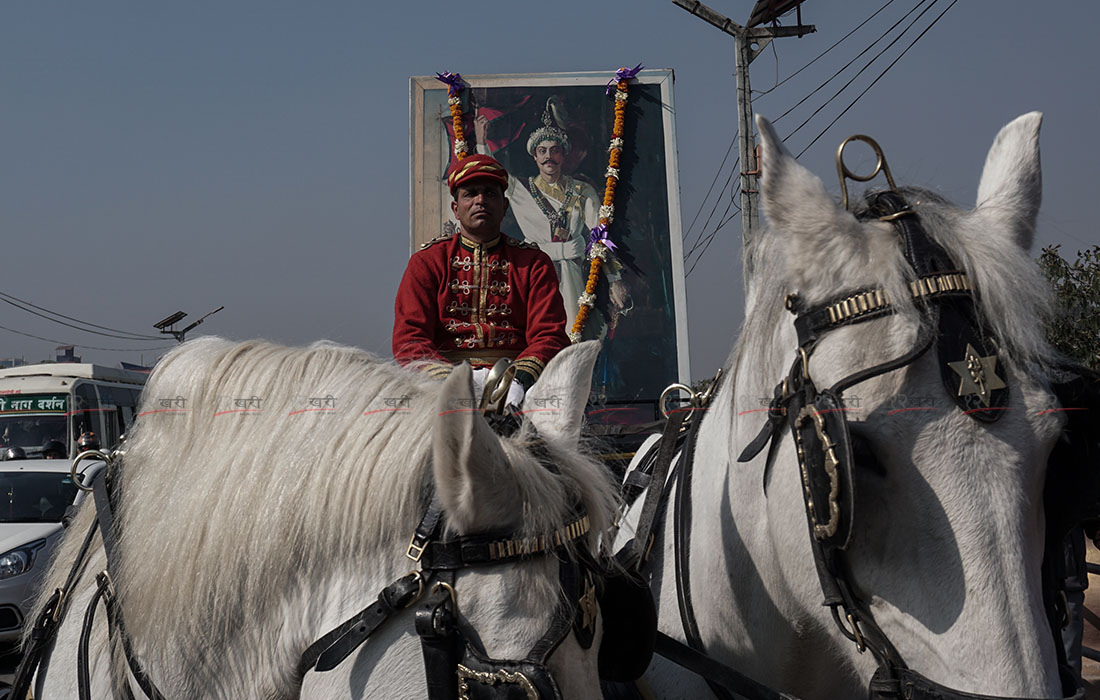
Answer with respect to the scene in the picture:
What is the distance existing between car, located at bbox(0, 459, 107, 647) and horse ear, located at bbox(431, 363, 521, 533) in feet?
20.8

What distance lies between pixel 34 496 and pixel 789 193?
8.69 metres

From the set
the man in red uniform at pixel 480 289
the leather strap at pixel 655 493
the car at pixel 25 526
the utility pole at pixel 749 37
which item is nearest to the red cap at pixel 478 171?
the man in red uniform at pixel 480 289

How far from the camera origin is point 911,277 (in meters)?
1.46

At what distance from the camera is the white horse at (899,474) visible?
1303mm

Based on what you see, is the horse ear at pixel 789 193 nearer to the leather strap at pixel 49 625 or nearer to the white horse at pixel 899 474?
the white horse at pixel 899 474

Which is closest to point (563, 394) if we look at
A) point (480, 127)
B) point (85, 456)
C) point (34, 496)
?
point (85, 456)

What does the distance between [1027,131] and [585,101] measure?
351 cm

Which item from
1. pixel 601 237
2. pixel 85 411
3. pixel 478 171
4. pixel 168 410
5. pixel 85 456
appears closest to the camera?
pixel 168 410

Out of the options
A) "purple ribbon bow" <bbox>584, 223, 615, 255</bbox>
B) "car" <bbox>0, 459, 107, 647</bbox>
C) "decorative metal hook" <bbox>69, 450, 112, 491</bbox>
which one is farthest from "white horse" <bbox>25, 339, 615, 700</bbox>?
"car" <bbox>0, 459, 107, 647</bbox>

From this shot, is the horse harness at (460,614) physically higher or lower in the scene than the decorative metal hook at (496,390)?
lower

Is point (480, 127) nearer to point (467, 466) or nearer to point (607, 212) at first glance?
point (607, 212)

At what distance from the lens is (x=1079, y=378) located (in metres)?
1.42

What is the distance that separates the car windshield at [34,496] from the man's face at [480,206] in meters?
6.61

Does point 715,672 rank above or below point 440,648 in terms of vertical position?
below
